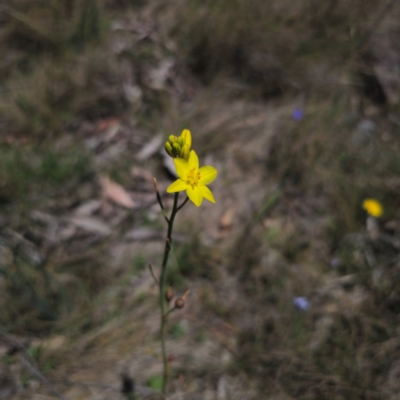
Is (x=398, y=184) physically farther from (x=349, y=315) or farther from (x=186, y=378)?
(x=186, y=378)

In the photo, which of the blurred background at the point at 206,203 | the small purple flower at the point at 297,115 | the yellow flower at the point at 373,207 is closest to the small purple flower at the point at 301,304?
the blurred background at the point at 206,203

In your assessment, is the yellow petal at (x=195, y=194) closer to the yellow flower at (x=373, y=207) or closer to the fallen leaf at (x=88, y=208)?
the fallen leaf at (x=88, y=208)

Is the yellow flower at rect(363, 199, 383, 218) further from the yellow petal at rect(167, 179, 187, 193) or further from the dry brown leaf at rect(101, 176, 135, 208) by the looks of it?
the yellow petal at rect(167, 179, 187, 193)

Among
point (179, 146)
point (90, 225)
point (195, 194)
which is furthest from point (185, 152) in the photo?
point (90, 225)

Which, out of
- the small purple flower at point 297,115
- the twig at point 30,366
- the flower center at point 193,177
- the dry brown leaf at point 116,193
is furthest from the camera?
the small purple flower at point 297,115

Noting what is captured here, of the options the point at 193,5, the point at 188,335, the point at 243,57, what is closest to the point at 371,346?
the point at 188,335

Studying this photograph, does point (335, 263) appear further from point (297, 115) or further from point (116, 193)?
point (116, 193)
